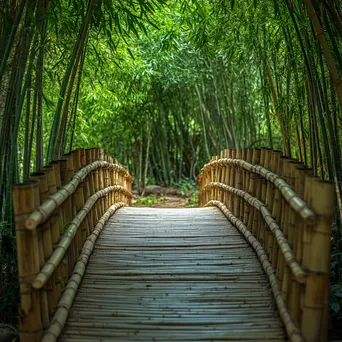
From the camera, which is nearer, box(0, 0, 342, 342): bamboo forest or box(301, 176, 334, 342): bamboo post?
box(301, 176, 334, 342): bamboo post

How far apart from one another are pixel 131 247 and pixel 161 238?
305 mm

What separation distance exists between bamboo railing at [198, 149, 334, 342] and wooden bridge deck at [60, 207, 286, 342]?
10cm

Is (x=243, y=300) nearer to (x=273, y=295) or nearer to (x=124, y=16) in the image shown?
(x=273, y=295)

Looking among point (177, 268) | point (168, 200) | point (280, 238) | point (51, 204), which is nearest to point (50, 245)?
point (51, 204)

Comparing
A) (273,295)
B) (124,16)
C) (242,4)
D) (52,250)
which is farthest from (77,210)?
(242,4)

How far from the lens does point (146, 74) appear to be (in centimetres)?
687

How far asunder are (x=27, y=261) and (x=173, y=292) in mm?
820

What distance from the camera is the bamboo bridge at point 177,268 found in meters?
1.93

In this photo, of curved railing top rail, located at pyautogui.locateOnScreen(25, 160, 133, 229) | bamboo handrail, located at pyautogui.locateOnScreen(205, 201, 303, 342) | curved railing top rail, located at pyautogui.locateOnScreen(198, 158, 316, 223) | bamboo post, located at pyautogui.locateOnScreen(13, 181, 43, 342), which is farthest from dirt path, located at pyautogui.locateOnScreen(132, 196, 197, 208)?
bamboo post, located at pyautogui.locateOnScreen(13, 181, 43, 342)

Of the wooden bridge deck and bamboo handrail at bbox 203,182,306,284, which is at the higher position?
bamboo handrail at bbox 203,182,306,284

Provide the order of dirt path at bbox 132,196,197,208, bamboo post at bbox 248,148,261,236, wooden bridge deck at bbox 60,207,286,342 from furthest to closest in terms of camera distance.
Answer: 1. dirt path at bbox 132,196,197,208
2. bamboo post at bbox 248,148,261,236
3. wooden bridge deck at bbox 60,207,286,342

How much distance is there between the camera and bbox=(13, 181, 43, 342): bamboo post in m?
1.91

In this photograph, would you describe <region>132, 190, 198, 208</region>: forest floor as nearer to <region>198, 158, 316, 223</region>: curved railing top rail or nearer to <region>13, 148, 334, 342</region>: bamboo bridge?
<region>198, 158, 316, 223</region>: curved railing top rail

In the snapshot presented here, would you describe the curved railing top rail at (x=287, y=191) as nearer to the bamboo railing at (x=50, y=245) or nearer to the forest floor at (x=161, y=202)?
the bamboo railing at (x=50, y=245)
